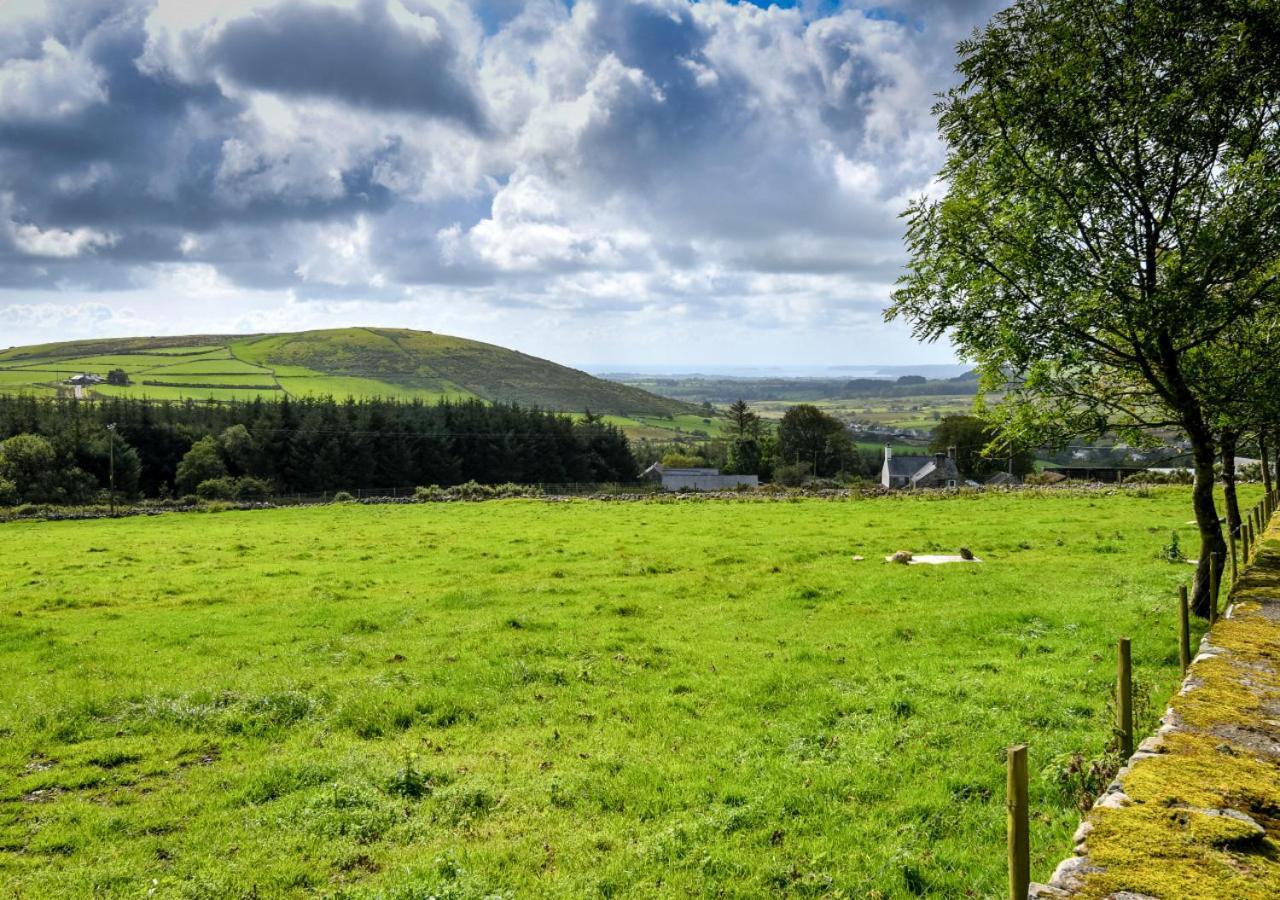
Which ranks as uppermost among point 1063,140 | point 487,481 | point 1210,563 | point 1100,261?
point 1063,140

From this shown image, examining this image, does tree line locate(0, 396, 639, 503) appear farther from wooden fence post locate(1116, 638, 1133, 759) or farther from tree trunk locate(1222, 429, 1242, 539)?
wooden fence post locate(1116, 638, 1133, 759)

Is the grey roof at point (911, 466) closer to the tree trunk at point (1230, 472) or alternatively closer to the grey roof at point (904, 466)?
the grey roof at point (904, 466)

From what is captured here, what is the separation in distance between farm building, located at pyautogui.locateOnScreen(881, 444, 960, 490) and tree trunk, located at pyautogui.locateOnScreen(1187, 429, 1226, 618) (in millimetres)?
67294

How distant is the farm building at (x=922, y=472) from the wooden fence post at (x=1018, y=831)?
259ft

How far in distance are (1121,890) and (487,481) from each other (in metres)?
92.7

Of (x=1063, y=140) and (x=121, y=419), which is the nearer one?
(x=1063, y=140)

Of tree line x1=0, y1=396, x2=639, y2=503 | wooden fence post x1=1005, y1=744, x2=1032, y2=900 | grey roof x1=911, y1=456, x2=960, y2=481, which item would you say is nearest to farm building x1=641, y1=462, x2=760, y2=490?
tree line x1=0, y1=396, x2=639, y2=503

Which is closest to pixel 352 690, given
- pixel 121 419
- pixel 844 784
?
pixel 844 784

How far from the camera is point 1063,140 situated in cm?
1151

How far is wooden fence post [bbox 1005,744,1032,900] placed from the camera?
3.85 metres

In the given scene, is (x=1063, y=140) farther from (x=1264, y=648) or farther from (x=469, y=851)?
(x=469, y=851)

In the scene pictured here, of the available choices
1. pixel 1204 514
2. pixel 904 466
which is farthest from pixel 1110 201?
pixel 904 466

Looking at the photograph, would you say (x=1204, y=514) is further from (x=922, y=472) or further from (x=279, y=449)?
(x=279, y=449)

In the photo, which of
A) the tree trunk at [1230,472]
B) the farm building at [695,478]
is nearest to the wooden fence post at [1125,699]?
the tree trunk at [1230,472]
